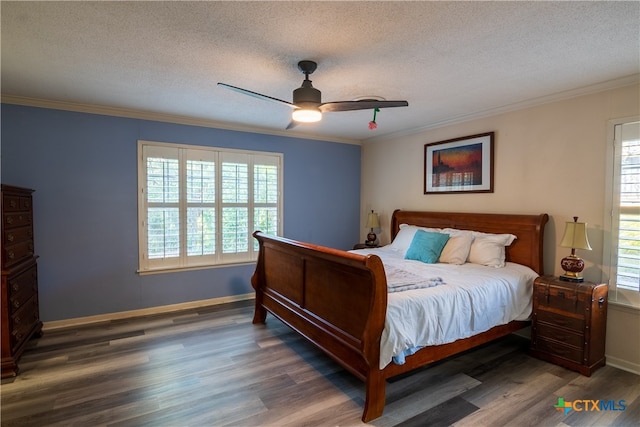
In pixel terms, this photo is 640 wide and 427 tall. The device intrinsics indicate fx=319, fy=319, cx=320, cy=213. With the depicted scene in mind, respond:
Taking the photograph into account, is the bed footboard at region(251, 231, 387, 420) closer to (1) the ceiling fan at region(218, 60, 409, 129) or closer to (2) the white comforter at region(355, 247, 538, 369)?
(2) the white comforter at region(355, 247, 538, 369)

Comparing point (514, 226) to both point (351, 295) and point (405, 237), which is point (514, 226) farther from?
point (351, 295)

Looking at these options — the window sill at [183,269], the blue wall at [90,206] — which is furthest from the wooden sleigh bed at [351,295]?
the blue wall at [90,206]

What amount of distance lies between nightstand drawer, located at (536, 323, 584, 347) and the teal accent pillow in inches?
44.3

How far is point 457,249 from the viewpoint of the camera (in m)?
3.57

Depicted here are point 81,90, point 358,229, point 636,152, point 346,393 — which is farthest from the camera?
point 358,229

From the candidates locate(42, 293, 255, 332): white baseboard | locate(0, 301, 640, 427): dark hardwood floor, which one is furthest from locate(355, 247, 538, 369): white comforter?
locate(42, 293, 255, 332): white baseboard

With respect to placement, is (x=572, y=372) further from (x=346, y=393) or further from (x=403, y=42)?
(x=403, y=42)

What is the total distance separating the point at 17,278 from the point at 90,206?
1112mm

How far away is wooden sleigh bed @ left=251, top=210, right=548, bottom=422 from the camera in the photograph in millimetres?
2119

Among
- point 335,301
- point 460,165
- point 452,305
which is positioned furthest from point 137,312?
point 460,165

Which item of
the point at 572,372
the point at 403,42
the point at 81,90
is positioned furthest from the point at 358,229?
the point at 81,90

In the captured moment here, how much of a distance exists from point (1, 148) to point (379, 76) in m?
3.94

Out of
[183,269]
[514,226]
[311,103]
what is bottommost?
[183,269]

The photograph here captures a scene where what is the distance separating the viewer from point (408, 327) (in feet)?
7.35
